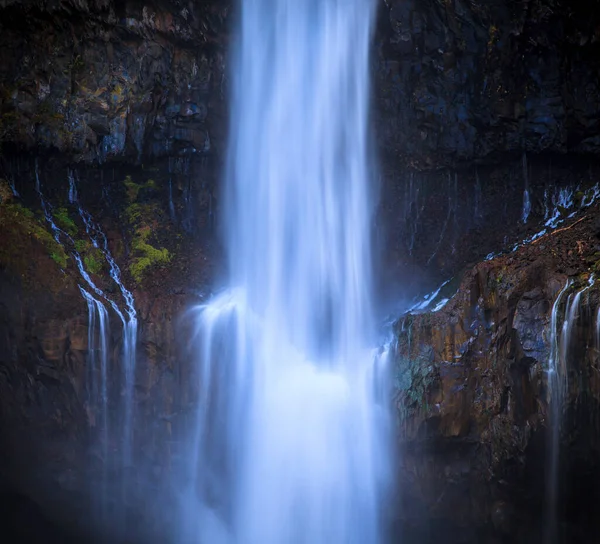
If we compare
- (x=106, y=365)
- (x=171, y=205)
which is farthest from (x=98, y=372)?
(x=171, y=205)

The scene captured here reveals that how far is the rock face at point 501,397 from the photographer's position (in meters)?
12.1

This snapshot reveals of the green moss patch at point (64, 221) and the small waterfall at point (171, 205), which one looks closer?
the green moss patch at point (64, 221)

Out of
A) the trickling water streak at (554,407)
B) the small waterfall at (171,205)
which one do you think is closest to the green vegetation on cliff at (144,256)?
the small waterfall at (171,205)

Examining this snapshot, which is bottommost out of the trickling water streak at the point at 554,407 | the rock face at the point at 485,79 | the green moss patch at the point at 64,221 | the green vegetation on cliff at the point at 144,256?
the trickling water streak at the point at 554,407

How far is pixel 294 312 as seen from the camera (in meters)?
16.7

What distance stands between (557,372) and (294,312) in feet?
23.0

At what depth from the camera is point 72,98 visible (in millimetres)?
17859

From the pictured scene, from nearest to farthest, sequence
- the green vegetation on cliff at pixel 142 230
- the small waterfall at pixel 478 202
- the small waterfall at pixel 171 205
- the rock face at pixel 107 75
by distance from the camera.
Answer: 1. the green vegetation on cliff at pixel 142 230
2. the rock face at pixel 107 75
3. the small waterfall at pixel 478 202
4. the small waterfall at pixel 171 205

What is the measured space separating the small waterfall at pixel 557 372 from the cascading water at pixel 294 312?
3826mm

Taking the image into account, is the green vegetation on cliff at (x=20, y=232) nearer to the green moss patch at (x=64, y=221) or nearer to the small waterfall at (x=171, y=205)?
the green moss patch at (x=64, y=221)

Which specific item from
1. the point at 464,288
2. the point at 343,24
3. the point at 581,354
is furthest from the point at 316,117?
the point at 581,354

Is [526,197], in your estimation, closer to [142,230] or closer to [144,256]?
Result: [144,256]

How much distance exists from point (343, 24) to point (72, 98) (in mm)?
8140

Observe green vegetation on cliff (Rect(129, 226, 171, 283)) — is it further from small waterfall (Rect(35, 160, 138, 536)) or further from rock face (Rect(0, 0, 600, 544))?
small waterfall (Rect(35, 160, 138, 536))
